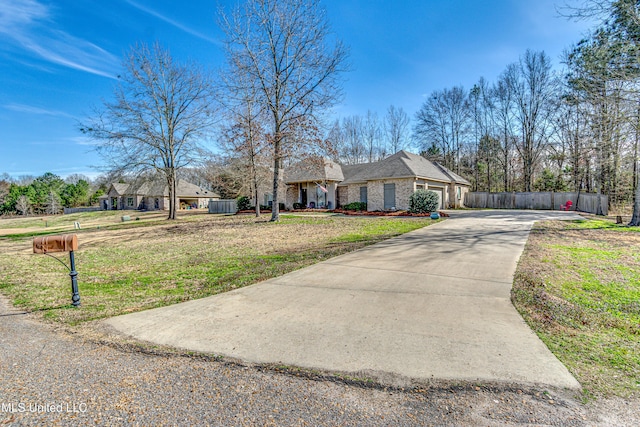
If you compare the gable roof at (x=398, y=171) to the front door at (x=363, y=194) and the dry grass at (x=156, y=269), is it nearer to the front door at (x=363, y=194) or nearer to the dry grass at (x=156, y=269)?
the front door at (x=363, y=194)

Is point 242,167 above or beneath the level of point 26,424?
above

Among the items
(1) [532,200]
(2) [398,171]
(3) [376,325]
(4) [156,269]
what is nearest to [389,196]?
(2) [398,171]

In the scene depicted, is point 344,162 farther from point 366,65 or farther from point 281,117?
point 281,117

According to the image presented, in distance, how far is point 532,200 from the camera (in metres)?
27.8

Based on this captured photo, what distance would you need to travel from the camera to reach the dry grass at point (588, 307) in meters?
2.59

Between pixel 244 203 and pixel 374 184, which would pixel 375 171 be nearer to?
pixel 374 184

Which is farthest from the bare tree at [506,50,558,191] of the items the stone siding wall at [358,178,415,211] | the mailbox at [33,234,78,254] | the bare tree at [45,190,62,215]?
the bare tree at [45,190,62,215]

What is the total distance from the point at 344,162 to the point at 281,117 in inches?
1086

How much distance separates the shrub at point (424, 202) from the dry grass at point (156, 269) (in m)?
7.31

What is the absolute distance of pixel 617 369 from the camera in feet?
8.48

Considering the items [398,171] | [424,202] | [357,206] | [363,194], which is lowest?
[357,206]

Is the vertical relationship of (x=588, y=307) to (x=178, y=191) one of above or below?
below

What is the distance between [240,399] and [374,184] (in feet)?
67.9

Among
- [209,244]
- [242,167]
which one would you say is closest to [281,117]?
[242,167]
